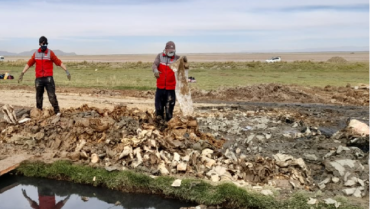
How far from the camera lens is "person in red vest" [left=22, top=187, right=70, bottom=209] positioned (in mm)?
6794

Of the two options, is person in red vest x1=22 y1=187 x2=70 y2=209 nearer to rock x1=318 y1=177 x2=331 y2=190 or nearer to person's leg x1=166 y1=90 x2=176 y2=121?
person's leg x1=166 y1=90 x2=176 y2=121

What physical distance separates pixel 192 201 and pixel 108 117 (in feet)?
11.9

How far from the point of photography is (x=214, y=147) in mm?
8414

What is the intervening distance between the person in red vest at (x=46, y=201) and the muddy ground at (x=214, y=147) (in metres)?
0.97

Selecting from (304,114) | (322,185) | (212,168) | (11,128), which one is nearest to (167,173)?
(212,168)

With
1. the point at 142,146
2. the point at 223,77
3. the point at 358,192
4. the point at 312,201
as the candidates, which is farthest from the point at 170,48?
the point at 223,77

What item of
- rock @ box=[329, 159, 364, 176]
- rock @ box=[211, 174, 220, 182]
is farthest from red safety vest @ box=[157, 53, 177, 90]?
rock @ box=[329, 159, 364, 176]

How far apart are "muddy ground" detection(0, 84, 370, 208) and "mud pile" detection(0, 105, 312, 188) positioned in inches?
0.7

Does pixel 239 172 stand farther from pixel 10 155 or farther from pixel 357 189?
pixel 10 155

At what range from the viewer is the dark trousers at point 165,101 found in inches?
365

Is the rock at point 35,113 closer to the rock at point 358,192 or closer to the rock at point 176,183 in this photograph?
the rock at point 176,183

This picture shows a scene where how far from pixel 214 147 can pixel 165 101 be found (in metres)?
1.77

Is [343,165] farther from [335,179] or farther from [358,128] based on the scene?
[358,128]

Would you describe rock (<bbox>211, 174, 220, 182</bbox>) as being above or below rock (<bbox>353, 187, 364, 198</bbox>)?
above
